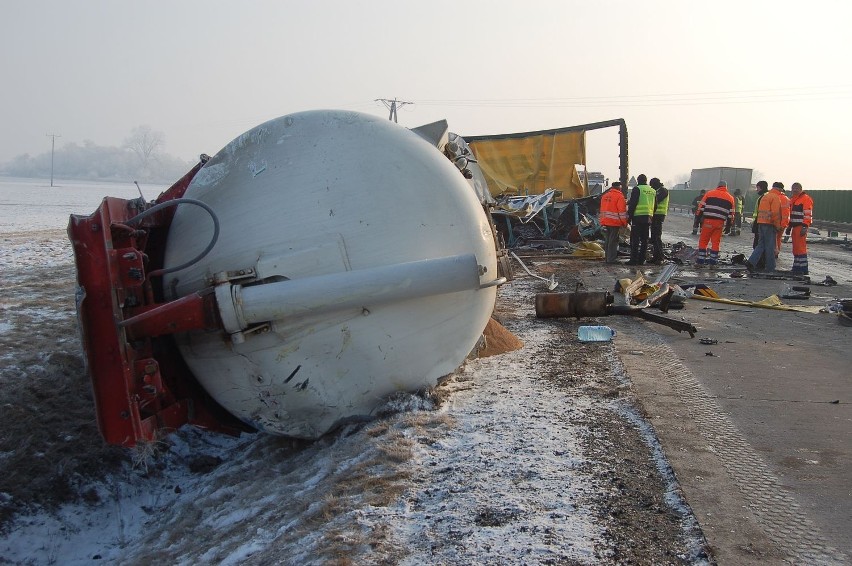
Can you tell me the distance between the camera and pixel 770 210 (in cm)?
1130

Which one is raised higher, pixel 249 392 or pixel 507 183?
pixel 507 183

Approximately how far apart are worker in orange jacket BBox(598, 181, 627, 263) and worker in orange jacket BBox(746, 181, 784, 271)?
7.22 ft

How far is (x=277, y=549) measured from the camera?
249 centimetres

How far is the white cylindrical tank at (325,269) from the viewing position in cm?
315

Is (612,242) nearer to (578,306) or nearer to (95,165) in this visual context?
(578,306)

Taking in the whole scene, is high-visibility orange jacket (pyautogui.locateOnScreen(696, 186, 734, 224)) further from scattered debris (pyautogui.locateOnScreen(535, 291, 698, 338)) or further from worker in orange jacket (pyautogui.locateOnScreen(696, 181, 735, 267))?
scattered debris (pyautogui.locateOnScreen(535, 291, 698, 338))

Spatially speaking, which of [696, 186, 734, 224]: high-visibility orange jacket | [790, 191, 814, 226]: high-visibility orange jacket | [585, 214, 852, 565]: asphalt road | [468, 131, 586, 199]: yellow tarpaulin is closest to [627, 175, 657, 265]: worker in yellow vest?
[696, 186, 734, 224]: high-visibility orange jacket

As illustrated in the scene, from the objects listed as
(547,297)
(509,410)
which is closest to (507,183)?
(547,297)

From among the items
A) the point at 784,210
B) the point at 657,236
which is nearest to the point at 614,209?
the point at 657,236

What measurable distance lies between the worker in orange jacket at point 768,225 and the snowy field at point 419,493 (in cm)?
802

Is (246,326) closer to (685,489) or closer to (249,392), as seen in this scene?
(249,392)

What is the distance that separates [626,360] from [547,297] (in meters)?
1.67

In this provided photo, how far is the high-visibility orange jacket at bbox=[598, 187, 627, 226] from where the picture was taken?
1187 cm

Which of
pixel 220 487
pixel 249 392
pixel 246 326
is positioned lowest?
pixel 220 487
